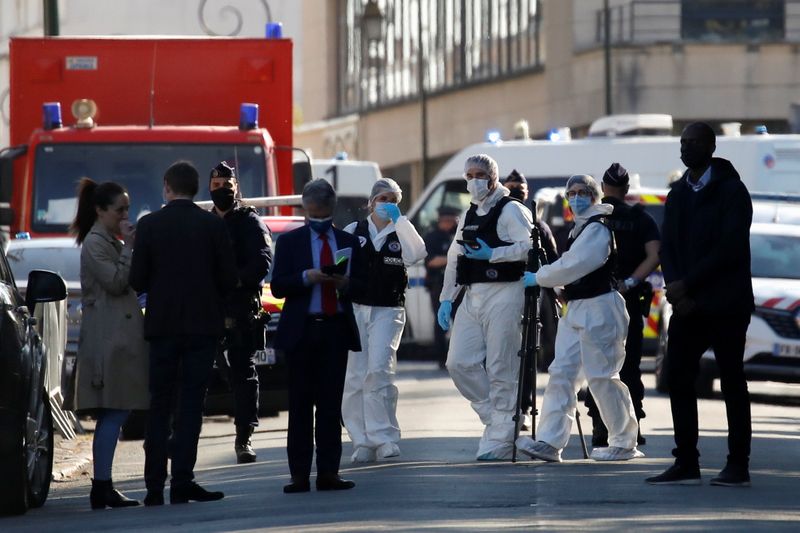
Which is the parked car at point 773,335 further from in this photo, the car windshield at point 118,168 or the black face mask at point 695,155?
the black face mask at point 695,155

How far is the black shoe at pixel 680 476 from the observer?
39.2ft

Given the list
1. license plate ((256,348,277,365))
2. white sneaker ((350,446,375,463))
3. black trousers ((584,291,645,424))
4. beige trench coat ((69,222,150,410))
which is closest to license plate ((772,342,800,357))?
black trousers ((584,291,645,424))

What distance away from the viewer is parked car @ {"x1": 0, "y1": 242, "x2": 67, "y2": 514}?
11.3m

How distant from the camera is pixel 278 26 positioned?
846 inches

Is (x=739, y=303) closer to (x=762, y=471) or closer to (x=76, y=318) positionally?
(x=762, y=471)

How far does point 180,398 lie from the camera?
38.5 ft

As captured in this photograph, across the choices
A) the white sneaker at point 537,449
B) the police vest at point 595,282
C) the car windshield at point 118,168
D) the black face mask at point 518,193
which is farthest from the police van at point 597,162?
the white sneaker at point 537,449

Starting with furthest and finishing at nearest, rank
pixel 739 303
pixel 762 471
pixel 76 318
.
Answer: pixel 76 318 → pixel 762 471 → pixel 739 303

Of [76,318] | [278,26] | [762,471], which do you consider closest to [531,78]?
[278,26]

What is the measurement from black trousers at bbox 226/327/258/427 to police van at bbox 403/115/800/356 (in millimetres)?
12861

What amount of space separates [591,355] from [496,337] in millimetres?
582

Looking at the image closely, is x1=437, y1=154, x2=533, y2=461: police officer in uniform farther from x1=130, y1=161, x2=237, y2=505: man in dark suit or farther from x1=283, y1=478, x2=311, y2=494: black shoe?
x1=130, y1=161, x2=237, y2=505: man in dark suit

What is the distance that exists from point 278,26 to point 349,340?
9.57 metres

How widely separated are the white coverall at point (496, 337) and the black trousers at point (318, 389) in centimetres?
160
